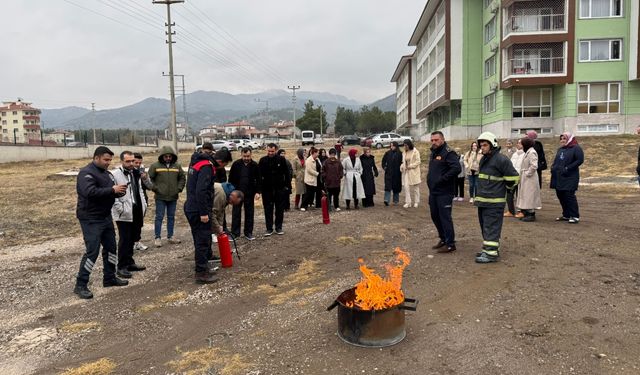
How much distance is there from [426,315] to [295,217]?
7.04m

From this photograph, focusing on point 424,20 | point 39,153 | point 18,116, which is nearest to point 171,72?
point 39,153

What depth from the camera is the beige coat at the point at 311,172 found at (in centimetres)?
1213

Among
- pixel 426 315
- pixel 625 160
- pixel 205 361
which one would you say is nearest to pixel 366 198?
pixel 426 315

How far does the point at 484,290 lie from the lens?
5.37 m

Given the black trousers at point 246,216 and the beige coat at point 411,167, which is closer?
the black trousers at point 246,216

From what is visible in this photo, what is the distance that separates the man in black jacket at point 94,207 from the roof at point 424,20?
40.6 meters

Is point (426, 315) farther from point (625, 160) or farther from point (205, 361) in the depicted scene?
point (625, 160)

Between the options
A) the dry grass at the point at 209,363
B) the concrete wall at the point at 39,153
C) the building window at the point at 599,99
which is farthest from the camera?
the concrete wall at the point at 39,153

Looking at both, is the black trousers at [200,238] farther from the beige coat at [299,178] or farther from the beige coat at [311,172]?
the beige coat at [299,178]

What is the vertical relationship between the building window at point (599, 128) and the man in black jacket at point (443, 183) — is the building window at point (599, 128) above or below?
above

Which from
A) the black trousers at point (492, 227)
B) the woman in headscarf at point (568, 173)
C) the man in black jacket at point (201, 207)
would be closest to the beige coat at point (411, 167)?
the woman in headscarf at point (568, 173)

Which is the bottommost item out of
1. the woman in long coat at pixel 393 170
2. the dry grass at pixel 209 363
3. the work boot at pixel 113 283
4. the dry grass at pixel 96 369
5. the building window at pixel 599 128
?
the dry grass at pixel 96 369

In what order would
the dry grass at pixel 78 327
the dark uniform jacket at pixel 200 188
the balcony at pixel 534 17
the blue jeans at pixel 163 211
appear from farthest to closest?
the balcony at pixel 534 17, the blue jeans at pixel 163 211, the dark uniform jacket at pixel 200 188, the dry grass at pixel 78 327

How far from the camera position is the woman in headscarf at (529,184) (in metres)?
9.16
